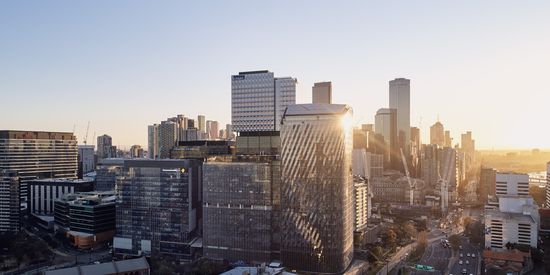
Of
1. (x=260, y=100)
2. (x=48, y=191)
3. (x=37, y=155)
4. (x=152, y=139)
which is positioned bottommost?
(x=48, y=191)

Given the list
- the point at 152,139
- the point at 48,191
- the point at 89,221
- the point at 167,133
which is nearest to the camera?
the point at 89,221

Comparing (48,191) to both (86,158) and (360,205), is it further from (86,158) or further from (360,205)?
(360,205)

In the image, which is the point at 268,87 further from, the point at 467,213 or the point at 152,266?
the point at 467,213

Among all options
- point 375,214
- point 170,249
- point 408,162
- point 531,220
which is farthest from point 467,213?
point 170,249

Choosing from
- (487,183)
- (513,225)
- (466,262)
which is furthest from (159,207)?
(487,183)

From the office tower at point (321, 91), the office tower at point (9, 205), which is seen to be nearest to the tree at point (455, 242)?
the office tower at point (321, 91)

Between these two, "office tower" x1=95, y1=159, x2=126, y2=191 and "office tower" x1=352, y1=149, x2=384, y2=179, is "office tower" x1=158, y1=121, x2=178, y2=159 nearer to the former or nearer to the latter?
"office tower" x1=95, y1=159, x2=126, y2=191
